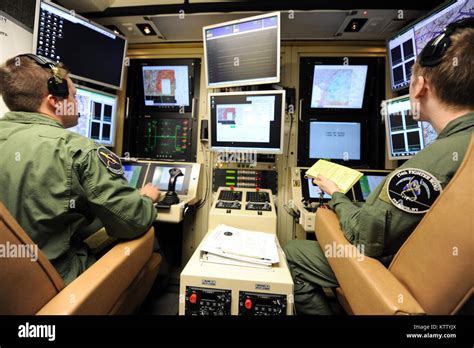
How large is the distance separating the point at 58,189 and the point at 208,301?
71 cm

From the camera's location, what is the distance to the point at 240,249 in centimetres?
103

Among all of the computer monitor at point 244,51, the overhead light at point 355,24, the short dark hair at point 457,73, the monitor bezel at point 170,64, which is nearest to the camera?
the short dark hair at point 457,73

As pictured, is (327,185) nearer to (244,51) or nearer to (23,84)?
(244,51)

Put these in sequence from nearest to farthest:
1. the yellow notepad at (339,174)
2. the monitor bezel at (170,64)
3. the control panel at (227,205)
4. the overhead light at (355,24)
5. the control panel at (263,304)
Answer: the control panel at (263,304)
the yellow notepad at (339,174)
the control panel at (227,205)
the overhead light at (355,24)
the monitor bezel at (170,64)

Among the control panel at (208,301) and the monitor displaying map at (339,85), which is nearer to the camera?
the control panel at (208,301)

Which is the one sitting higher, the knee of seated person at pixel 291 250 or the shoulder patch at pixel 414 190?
the shoulder patch at pixel 414 190

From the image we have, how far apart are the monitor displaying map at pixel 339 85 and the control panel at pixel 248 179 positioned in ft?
2.68

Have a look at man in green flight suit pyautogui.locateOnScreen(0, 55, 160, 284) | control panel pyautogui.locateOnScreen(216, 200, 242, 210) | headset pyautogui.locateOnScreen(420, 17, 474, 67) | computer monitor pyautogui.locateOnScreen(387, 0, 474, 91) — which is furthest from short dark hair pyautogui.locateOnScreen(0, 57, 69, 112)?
computer monitor pyautogui.locateOnScreen(387, 0, 474, 91)

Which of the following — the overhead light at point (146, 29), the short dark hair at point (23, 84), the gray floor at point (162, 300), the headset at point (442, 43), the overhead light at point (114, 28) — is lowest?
the gray floor at point (162, 300)

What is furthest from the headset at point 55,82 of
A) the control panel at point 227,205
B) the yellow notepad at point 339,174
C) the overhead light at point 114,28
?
the yellow notepad at point 339,174

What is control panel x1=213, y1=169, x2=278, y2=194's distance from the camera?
1.95m

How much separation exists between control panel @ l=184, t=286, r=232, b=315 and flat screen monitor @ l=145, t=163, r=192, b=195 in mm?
1054

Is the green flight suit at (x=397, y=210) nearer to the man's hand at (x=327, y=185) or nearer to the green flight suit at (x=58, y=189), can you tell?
the man's hand at (x=327, y=185)

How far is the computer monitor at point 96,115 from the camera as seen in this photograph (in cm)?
177
